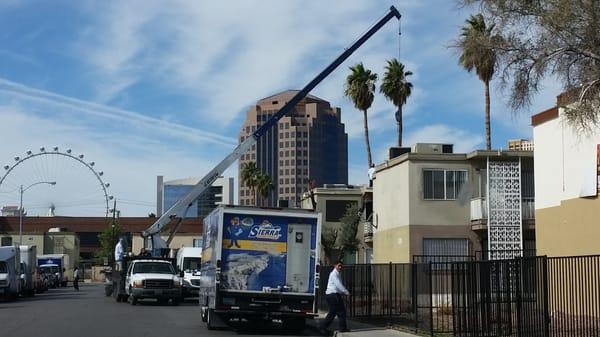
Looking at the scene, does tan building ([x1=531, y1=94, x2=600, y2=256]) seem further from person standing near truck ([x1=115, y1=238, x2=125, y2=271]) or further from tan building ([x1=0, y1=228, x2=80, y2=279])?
tan building ([x1=0, y1=228, x2=80, y2=279])

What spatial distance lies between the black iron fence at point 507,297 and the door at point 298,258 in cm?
270

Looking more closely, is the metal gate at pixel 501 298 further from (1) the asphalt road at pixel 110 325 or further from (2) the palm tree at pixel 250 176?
(2) the palm tree at pixel 250 176

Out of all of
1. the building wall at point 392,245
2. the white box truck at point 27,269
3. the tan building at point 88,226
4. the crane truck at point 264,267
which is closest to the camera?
the crane truck at point 264,267

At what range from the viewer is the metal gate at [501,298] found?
51.2 feet

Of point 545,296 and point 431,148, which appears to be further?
point 431,148

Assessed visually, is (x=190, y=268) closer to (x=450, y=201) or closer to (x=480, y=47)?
(x=450, y=201)

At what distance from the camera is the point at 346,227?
54.3 m

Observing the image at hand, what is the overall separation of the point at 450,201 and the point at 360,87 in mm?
20978

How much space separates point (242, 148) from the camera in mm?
37406

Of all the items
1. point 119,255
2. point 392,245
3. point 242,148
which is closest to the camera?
point 242,148

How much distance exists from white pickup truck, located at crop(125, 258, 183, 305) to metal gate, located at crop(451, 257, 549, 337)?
1890cm

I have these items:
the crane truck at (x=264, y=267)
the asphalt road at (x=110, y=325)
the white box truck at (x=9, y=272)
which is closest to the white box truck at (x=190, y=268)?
the white box truck at (x=9, y=272)

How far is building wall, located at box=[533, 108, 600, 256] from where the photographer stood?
22.6 meters

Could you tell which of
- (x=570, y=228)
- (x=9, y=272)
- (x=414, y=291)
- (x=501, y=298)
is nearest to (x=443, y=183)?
(x=570, y=228)
